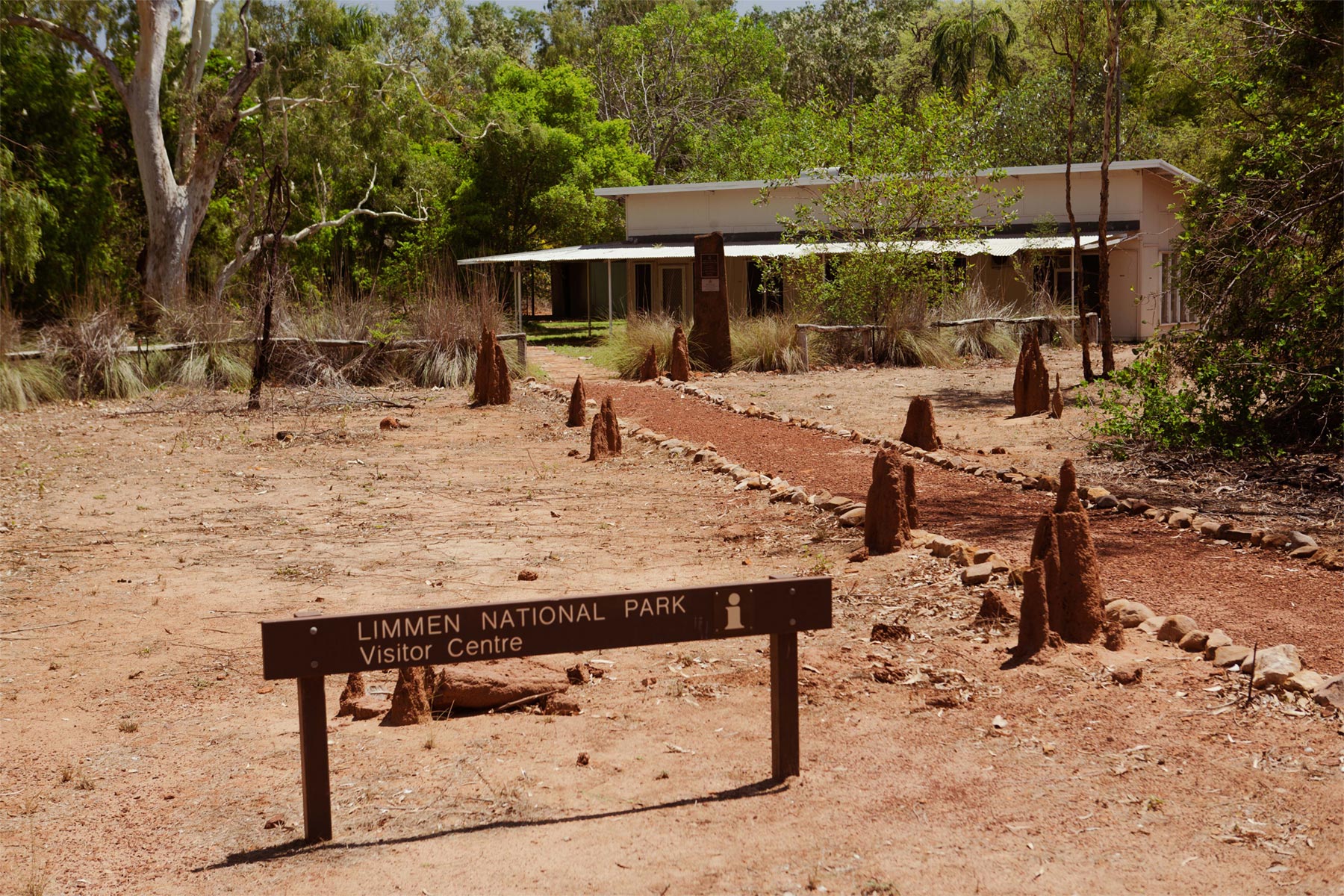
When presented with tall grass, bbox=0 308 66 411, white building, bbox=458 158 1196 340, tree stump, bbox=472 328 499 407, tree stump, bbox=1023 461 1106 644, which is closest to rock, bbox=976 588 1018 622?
tree stump, bbox=1023 461 1106 644

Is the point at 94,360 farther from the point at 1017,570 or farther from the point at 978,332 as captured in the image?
the point at 1017,570

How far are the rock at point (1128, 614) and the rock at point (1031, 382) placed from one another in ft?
27.6

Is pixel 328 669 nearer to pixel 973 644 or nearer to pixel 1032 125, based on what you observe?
pixel 973 644

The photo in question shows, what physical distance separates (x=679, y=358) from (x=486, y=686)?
14611 millimetres

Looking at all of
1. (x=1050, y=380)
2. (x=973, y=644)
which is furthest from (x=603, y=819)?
(x=1050, y=380)

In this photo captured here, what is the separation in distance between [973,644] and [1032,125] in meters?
36.2

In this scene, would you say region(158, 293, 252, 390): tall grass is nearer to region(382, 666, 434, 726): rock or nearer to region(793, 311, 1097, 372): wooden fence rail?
region(793, 311, 1097, 372): wooden fence rail

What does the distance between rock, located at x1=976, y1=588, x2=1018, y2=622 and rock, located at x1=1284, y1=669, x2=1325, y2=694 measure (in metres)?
1.33

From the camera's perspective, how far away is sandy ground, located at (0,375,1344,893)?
12.8 feet

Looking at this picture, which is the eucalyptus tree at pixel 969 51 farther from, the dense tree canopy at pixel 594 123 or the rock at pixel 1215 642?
the rock at pixel 1215 642

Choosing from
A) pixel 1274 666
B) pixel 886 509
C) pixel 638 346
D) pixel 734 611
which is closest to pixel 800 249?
pixel 638 346

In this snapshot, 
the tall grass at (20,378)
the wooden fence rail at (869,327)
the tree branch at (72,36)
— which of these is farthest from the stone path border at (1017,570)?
the tree branch at (72,36)

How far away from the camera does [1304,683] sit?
200 inches

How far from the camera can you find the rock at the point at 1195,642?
18.6 feet
